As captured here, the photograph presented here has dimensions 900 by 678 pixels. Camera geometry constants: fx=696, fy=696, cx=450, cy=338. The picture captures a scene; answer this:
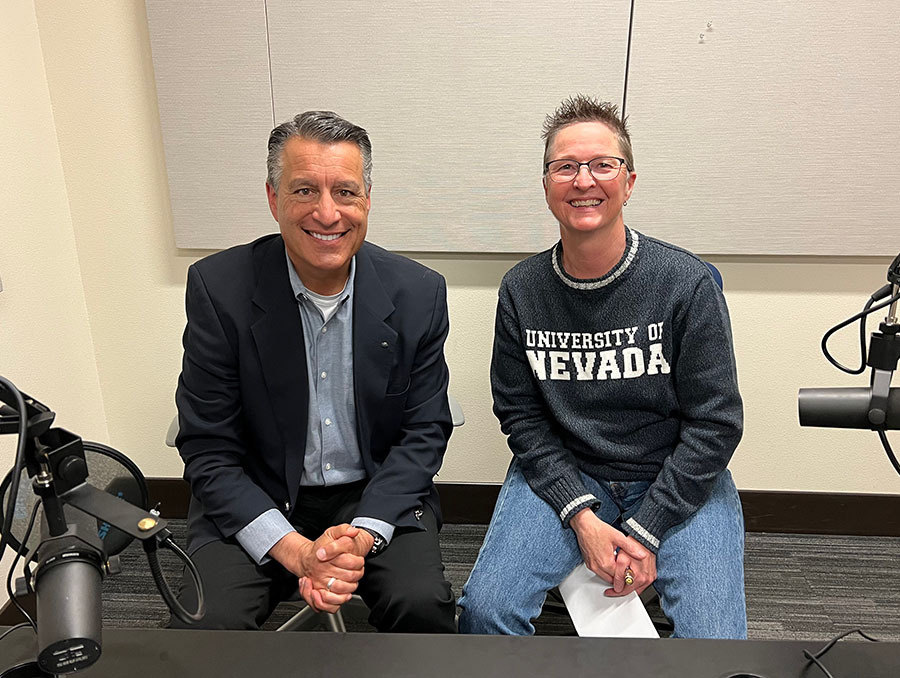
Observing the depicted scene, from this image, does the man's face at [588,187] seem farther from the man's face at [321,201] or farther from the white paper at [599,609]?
the white paper at [599,609]

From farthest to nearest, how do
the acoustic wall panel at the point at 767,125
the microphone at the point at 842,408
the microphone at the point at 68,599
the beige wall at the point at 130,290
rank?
the beige wall at the point at 130,290 < the acoustic wall panel at the point at 767,125 < the microphone at the point at 842,408 < the microphone at the point at 68,599

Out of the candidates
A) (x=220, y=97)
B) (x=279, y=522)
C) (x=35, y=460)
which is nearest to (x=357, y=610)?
(x=279, y=522)

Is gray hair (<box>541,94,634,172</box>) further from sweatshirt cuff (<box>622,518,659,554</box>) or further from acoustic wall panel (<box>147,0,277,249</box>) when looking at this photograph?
acoustic wall panel (<box>147,0,277,249</box>)

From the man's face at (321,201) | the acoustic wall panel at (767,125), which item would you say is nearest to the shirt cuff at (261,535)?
the man's face at (321,201)

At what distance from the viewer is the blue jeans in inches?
58.7

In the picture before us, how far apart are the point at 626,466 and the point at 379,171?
3.77 feet

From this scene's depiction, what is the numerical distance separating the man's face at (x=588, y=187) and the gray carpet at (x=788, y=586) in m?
1.19

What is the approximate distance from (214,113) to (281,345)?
3.09ft

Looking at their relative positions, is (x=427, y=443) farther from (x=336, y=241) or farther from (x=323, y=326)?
(x=336, y=241)

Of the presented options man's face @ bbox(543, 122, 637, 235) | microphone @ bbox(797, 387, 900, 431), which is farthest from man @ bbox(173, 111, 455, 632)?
microphone @ bbox(797, 387, 900, 431)

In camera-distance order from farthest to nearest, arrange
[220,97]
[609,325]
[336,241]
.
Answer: [220,97]
[609,325]
[336,241]

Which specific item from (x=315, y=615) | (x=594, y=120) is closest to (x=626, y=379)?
(x=594, y=120)

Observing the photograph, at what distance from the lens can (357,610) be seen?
1.94 meters

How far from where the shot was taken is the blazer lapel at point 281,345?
5.19 feet
